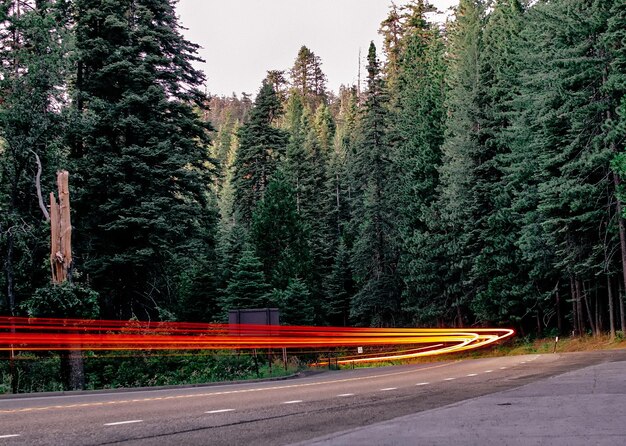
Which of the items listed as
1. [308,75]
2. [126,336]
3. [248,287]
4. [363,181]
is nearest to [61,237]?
[126,336]

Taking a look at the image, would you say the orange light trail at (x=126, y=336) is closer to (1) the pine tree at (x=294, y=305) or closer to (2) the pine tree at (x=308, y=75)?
(1) the pine tree at (x=294, y=305)

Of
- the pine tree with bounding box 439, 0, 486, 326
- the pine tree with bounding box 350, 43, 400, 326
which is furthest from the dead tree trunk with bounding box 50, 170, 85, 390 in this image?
the pine tree with bounding box 350, 43, 400, 326

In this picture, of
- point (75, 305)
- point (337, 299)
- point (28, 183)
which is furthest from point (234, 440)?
point (337, 299)

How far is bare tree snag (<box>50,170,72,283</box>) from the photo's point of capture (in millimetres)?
24078

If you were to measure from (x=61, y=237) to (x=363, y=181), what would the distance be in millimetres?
60399

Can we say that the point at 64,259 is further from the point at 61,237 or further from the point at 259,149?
the point at 259,149

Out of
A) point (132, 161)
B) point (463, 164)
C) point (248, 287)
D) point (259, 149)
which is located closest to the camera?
point (132, 161)

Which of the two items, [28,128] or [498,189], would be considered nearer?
[28,128]

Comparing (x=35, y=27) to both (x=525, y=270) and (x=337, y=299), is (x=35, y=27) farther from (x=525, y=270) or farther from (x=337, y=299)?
(x=337, y=299)

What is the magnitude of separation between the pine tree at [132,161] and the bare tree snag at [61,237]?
7.76 metres

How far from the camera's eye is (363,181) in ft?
273

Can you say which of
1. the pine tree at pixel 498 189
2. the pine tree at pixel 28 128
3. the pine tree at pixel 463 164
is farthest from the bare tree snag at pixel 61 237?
the pine tree at pixel 463 164

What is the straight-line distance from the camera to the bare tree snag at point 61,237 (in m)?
24.1

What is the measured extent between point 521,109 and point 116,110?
32.0 meters
